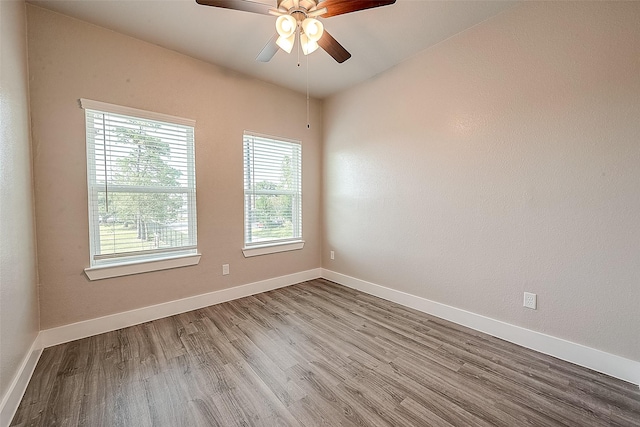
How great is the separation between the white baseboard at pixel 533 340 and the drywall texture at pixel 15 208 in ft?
10.2

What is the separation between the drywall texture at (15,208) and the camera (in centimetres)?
146

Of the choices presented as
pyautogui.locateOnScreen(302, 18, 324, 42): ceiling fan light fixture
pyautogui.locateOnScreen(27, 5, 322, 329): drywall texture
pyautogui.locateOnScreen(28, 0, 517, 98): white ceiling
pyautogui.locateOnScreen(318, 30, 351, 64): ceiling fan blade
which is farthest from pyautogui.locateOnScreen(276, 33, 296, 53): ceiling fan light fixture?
pyautogui.locateOnScreen(27, 5, 322, 329): drywall texture

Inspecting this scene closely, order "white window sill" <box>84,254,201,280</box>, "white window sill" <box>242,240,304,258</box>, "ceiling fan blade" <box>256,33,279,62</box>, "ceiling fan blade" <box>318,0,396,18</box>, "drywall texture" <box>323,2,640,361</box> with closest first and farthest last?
"ceiling fan blade" <box>318,0,396,18</box>
"drywall texture" <box>323,2,640,361</box>
"ceiling fan blade" <box>256,33,279,62</box>
"white window sill" <box>84,254,201,280</box>
"white window sill" <box>242,240,304,258</box>

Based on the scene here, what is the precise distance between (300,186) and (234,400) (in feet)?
8.86

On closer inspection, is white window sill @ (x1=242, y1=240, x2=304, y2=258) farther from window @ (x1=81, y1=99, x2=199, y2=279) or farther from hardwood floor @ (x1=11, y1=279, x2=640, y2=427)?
hardwood floor @ (x1=11, y1=279, x2=640, y2=427)

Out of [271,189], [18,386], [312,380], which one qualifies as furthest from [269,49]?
[18,386]

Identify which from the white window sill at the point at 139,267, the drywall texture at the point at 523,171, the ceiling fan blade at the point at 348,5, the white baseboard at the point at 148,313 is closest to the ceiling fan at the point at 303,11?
the ceiling fan blade at the point at 348,5

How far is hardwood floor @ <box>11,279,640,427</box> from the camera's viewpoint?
1.45 meters

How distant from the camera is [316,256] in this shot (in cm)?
406

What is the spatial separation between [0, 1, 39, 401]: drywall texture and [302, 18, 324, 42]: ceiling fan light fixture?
1793mm

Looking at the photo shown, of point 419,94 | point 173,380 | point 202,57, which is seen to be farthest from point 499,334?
point 202,57

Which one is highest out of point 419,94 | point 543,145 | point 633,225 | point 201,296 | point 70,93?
point 419,94

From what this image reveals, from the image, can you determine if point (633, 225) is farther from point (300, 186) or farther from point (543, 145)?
point (300, 186)

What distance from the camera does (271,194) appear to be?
3514mm
